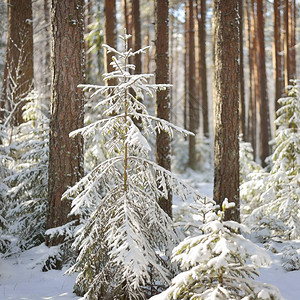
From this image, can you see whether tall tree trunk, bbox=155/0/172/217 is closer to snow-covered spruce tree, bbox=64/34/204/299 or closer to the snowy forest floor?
the snowy forest floor

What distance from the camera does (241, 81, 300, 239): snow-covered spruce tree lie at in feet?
24.7

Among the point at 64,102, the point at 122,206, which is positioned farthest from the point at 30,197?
the point at 122,206

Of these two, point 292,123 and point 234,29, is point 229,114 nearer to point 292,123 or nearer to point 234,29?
point 234,29

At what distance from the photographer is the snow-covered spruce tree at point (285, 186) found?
7520 mm

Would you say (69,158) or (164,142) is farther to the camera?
(164,142)

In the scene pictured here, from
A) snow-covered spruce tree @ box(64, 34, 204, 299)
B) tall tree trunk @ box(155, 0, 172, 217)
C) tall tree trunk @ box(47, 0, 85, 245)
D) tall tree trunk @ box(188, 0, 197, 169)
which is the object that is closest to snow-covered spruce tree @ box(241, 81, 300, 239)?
tall tree trunk @ box(155, 0, 172, 217)

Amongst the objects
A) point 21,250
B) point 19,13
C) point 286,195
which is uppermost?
point 19,13

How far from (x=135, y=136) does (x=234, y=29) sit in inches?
175

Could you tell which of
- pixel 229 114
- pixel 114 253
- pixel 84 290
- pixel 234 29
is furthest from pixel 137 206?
pixel 234 29

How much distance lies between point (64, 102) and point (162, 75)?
2.98 metres

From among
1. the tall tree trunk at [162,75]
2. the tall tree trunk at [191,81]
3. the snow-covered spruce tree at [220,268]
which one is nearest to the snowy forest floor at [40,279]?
the snow-covered spruce tree at [220,268]

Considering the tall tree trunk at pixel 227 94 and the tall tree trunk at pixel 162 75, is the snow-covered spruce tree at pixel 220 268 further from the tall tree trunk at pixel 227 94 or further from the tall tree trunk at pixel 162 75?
the tall tree trunk at pixel 162 75

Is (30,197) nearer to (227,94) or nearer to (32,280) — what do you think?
(32,280)

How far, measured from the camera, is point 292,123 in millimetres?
8523
